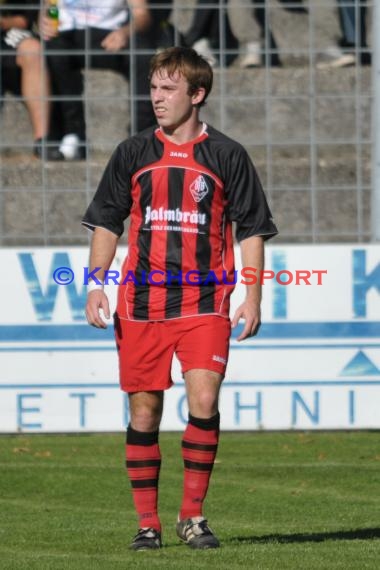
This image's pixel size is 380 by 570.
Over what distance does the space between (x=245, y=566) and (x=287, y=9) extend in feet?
23.6

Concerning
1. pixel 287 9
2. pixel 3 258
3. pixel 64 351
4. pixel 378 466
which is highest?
pixel 287 9

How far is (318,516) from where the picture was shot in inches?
274

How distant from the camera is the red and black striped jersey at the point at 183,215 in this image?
5.79m

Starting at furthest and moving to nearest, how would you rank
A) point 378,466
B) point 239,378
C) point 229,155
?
point 239,378 → point 378,466 → point 229,155

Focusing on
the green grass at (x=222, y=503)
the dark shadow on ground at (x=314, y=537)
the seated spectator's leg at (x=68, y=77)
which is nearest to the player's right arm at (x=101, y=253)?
the green grass at (x=222, y=503)

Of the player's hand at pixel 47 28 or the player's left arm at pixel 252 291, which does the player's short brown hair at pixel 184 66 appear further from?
the player's hand at pixel 47 28

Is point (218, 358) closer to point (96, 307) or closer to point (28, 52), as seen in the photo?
point (96, 307)

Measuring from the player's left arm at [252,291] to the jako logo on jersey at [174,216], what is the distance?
22 centimetres

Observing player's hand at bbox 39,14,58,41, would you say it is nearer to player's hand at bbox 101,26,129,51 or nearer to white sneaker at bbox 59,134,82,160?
player's hand at bbox 101,26,129,51

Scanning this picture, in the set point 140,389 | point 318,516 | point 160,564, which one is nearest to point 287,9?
point 318,516

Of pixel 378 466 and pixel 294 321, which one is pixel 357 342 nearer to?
pixel 294 321

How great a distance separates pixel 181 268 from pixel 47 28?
5026mm

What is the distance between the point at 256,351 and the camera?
9.53m

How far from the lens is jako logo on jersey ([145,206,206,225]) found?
578cm
